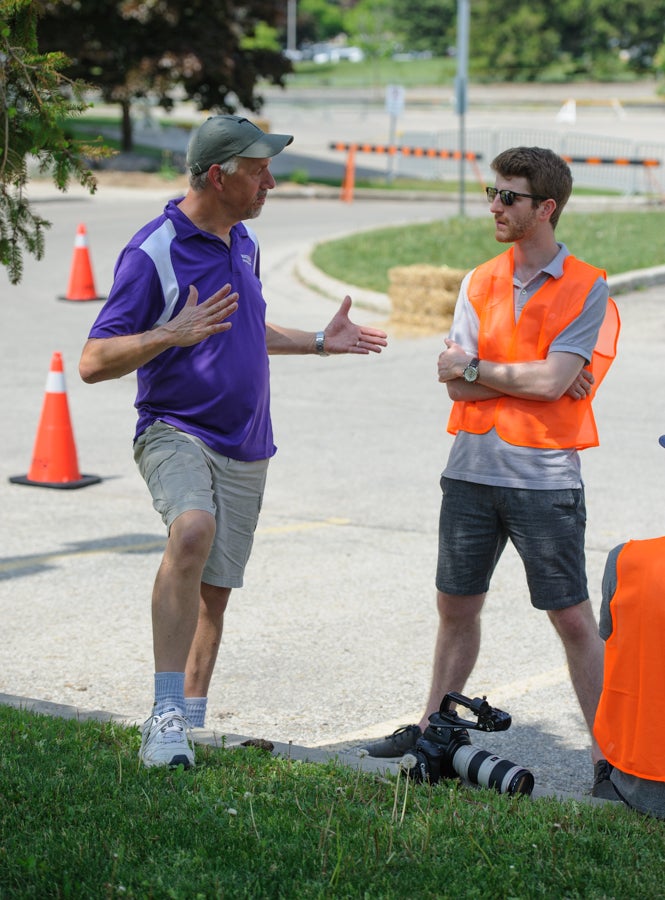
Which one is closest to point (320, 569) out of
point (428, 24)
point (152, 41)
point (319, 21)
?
point (152, 41)

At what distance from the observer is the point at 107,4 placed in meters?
32.0

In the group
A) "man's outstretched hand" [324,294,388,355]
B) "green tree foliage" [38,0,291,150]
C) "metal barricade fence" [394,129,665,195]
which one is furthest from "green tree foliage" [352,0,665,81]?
"man's outstretched hand" [324,294,388,355]

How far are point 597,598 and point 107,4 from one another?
28393 mm

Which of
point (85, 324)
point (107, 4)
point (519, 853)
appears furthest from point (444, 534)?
point (107, 4)

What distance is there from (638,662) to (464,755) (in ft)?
2.30

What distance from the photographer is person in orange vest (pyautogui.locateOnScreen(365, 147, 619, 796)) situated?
4.47 metres

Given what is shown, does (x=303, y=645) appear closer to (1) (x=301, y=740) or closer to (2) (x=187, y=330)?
(1) (x=301, y=740)

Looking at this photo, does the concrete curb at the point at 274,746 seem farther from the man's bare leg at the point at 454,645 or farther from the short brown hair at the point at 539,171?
the short brown hair at the point at 539,171

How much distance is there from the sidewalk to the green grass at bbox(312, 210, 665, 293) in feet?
14.7

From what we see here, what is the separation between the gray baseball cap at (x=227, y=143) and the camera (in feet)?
14.4

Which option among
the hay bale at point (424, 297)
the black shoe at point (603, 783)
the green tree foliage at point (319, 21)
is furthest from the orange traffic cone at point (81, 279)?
the green tree foliage at point (319, 21)

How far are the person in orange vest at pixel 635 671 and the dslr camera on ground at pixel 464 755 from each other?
0.31 metres

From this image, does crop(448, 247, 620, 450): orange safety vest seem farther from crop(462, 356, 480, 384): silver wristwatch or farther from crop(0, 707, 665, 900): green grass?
crop(0, 707, 665, 900): green grass

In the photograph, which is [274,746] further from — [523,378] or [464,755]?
[523,378]
